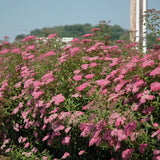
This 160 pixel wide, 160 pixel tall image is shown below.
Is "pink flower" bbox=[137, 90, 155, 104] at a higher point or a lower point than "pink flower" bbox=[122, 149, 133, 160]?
higher

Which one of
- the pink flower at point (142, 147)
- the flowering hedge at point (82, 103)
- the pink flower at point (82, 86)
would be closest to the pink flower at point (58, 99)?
the flowering hedge at point (82, 103)

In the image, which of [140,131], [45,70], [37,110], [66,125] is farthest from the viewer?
[45,70]

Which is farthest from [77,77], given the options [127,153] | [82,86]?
[127,153]

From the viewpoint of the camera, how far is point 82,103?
12.1 feet

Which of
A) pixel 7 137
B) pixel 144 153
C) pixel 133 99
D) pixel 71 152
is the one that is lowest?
pixel 7 137

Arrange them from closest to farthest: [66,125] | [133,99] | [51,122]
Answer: [133,99]
[66,125]
[51,122]

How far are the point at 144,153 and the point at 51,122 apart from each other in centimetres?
120

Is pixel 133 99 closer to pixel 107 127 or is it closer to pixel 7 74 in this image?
pixel 107 127

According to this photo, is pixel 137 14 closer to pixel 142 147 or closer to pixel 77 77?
pixel 77 77

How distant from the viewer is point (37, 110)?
3.87 metres

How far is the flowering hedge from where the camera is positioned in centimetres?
286

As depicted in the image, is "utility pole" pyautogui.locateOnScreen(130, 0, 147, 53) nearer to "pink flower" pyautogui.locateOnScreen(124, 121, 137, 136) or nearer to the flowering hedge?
the flowering hedge

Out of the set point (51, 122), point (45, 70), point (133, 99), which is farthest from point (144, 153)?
point (45, 70)

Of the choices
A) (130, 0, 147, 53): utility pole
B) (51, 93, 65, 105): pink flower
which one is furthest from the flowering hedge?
(130, 0, 147, 53): utility pole
